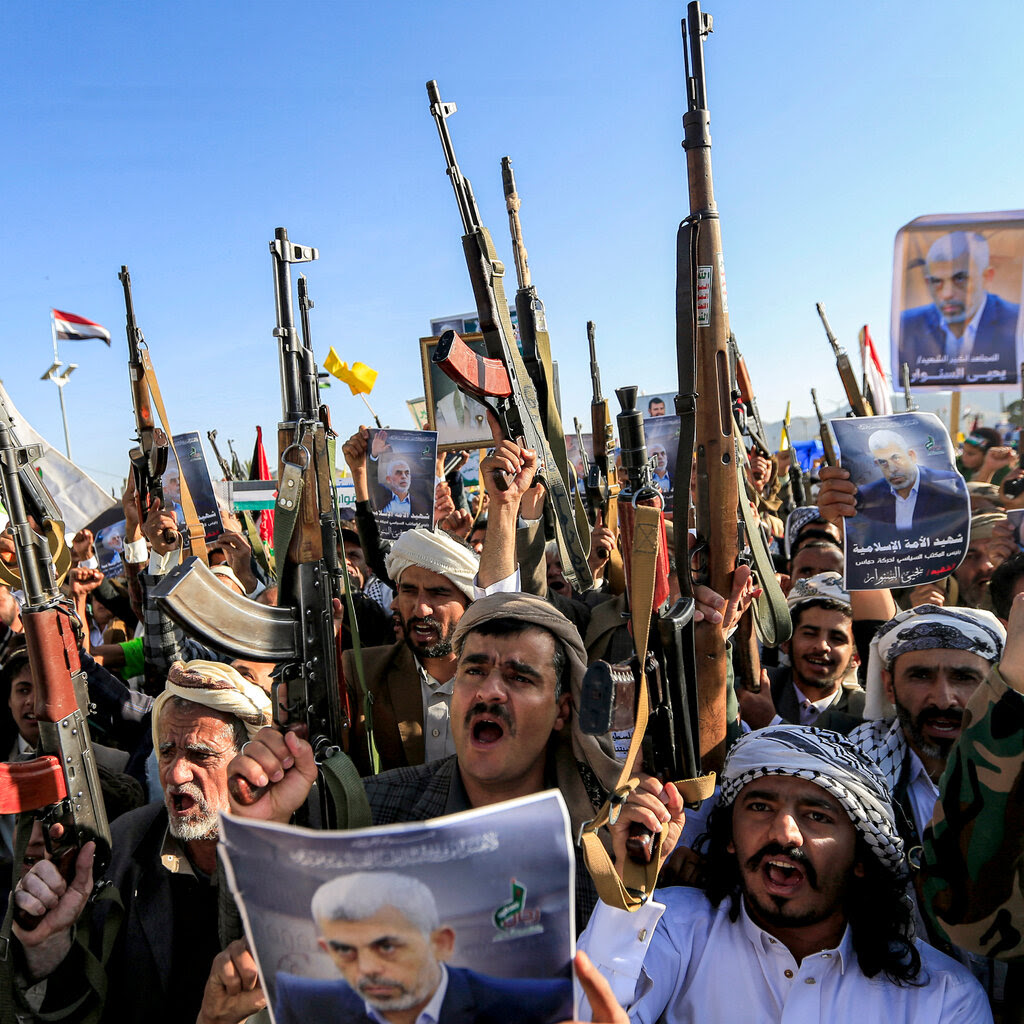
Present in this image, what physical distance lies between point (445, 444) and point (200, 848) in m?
3.73

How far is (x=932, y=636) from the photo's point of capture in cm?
281

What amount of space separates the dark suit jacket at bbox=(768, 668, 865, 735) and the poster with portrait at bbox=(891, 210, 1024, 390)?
6.21 feet

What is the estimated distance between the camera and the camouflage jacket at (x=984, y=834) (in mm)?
1677

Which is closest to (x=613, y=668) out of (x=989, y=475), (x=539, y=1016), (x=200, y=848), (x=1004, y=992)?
(x=539, y=1016)

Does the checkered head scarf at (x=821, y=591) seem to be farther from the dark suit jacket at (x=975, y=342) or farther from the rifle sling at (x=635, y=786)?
the rifle sling at (x=635, y=786)

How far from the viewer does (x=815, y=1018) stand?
2014 millimetres

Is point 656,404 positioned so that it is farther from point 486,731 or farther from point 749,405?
point 486,731

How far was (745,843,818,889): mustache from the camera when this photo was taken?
2115 millimetres

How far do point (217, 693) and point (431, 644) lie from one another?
0.97 metres

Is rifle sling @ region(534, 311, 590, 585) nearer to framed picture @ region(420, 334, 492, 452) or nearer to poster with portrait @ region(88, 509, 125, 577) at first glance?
framed picture @ region(420, 334, 492, 452)

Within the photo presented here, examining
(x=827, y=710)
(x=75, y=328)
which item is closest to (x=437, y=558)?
(x=827, y=710)

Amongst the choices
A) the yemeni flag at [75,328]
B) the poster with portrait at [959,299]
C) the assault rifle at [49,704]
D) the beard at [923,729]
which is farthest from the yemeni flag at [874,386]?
the yemeni flag at [75,328]

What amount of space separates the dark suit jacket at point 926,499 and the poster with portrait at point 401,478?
2.64 metres

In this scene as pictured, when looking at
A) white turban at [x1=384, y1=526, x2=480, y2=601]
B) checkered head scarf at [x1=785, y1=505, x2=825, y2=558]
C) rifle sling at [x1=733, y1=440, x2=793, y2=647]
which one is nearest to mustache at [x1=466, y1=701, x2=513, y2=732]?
rifle sling at [x1=733, y1=440, x2=793, y2=647]
